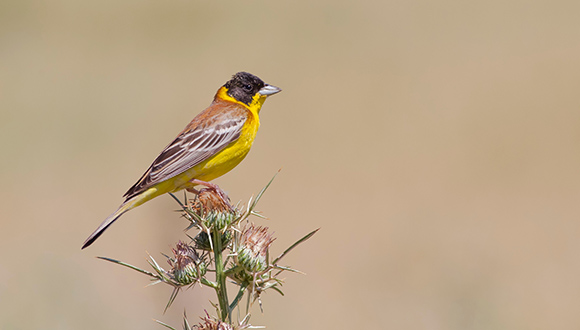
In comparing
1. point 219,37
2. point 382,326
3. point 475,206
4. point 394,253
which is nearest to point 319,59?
point 219,37

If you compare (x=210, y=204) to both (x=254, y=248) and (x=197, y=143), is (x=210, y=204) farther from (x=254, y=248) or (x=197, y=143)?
(x=197, y=143)

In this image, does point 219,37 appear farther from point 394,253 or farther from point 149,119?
point 394,253

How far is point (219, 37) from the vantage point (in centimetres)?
2848

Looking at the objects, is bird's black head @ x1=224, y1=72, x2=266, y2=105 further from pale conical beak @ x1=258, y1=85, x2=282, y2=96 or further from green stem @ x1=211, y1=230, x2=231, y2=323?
green stem @ x1=211, y1=230, x2=231, y2=323

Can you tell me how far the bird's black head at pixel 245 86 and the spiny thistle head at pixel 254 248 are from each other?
9.19ft

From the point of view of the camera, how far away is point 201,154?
17.1ft

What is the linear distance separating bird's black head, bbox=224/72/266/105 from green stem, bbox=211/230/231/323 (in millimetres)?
3100

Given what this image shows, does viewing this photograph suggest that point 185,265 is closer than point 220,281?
No

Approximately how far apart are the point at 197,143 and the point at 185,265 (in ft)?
6.76

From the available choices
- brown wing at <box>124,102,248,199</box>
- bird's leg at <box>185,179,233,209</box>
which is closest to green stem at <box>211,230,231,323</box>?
bird's leg at <box>185,179,233,209</box>

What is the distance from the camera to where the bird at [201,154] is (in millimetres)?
4832

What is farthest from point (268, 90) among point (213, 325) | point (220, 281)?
point (213, 325)

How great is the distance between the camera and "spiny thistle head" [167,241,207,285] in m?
3.28

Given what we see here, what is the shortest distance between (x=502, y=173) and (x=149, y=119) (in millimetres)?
9703
